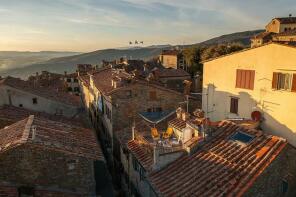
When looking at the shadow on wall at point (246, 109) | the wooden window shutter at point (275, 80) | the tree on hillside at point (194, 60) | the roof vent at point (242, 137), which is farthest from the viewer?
the tree on hillside at point (194, 60)

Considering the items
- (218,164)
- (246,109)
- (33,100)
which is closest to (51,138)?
(218,164)

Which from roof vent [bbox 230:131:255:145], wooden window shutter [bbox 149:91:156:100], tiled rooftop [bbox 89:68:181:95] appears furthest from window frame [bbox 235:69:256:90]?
roof vent [bbox 230:131:255:145]

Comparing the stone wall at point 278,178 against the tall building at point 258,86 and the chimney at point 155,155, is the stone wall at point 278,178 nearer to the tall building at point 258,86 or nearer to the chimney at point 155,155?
the chimney at point 155,155

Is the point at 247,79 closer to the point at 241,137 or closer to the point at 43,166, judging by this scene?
the point at 241,137

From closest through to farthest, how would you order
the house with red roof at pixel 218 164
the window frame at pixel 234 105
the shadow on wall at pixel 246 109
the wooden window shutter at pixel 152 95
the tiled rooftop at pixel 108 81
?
the house with red roof at pixel 218 164
the shadow on wall at pixel 246 109
the window frame at pixel 234 105
the tiled rooftop at pixel 108 81
the wooden window shutter at pixel 152 95

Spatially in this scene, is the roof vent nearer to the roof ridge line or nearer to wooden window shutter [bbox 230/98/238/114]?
wooden window shutter [bbox 230/98/238/114]

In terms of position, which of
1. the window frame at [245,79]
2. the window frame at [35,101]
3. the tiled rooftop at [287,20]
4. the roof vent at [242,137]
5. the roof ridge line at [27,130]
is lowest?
the window frame at [35,101]

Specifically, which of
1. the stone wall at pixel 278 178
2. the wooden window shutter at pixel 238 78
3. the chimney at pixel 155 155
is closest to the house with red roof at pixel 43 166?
the chimney at pixel 155 155

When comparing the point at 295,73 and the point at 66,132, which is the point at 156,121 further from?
the point at 295,73
